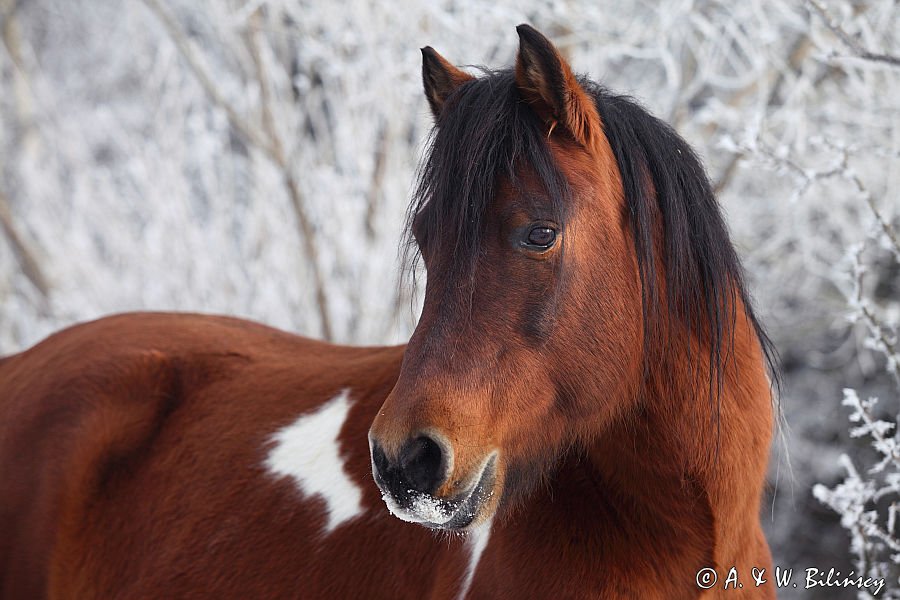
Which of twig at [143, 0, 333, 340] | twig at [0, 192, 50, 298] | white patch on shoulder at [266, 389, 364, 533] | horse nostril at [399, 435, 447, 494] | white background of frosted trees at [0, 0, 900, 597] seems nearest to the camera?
horse nostril at [399, 435, 447, 494]

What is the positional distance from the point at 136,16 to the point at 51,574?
6.53 m

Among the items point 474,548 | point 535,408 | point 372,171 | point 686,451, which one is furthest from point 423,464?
point 372,171

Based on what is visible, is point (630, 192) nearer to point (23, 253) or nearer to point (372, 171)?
point (372, 171)

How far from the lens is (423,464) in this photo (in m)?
1.42

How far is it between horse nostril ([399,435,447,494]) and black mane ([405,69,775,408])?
337 mm

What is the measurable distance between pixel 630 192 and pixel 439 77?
0.51 m

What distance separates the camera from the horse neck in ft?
5.53

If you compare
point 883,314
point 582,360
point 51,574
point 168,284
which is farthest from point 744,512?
point 168,284

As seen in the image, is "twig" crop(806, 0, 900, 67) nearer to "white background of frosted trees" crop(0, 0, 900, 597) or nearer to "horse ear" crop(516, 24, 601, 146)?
"horse ear" crop(516, 24, 601, 146)

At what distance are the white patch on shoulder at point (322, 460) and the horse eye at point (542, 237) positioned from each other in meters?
0.83

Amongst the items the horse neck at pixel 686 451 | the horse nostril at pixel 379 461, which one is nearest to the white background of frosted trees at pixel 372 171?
the horse neck at pixel 686 451

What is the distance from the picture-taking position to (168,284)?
6.19m

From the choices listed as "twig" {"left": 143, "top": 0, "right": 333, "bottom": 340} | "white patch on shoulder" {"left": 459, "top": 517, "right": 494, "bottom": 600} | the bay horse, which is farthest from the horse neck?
"twig" {"left": 143, "top": 0, "right": 333, "bottom": 340}

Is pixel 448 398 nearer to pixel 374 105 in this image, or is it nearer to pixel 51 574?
pixel 51 574
